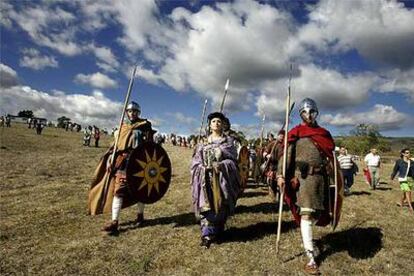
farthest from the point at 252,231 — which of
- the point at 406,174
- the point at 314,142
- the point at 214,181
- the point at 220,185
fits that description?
the point at 406,174

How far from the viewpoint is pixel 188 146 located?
5697cm

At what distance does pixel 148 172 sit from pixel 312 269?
3626mm

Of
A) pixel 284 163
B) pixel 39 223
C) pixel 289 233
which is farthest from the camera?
pixel 39 223

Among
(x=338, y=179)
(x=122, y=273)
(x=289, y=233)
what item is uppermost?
(x=338, y=179)

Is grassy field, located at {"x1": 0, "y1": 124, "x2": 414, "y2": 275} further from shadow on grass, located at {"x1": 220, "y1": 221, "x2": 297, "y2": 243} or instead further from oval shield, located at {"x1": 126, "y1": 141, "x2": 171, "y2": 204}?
oval shield, located at {"x1": 126, "y1": 141, "x2": 171, "y2": 204}

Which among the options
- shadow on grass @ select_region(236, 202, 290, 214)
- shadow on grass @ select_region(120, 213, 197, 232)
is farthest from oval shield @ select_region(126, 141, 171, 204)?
shadow on grass @ select_region(236, 202, 290, 214)

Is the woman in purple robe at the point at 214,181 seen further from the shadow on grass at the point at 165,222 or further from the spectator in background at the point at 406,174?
the spectator in background at the point at 406,174

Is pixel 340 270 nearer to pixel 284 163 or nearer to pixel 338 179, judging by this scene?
pixel 338 179

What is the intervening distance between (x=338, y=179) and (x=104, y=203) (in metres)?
4.15

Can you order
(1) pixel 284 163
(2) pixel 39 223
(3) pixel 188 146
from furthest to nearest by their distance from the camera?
(3) pixel 188 146 → (2) pixel 39 223 → (1) pixel 284 163

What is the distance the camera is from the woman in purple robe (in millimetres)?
6730

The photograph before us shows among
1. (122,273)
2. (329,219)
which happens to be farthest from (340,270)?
(122,273)

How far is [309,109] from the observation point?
6.32m

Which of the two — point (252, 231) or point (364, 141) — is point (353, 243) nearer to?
point (252, 231)
